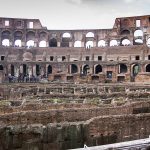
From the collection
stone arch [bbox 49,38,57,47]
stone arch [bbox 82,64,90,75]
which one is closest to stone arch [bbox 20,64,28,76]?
stone arch [bbox 82,64,90,75]

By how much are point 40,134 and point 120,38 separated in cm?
4599

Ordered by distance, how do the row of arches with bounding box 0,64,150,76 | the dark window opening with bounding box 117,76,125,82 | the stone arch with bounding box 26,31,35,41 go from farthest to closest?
the stone arch with bounding box 26,31,35,41, the row of arches with bounding box 0,64,150,76, the dark window opening with bounding box 117,76,125,82

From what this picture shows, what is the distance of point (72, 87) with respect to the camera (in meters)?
29.2

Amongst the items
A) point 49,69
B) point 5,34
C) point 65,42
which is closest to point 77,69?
point 49,69

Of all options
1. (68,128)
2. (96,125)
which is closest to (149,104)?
(96,125)

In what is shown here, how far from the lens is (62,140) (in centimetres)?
875

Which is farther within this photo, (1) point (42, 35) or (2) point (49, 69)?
(1) point (42, 35)

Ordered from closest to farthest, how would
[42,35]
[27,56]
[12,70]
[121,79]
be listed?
1. [121,79]
2. [12,70]
3. [27,56]
4. [42,35]

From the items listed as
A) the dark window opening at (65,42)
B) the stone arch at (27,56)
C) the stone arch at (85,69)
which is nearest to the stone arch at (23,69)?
the stone arch at (27,56)

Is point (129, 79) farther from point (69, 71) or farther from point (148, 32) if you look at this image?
point (148, 32)

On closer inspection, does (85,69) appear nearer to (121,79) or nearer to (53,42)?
(121,79)

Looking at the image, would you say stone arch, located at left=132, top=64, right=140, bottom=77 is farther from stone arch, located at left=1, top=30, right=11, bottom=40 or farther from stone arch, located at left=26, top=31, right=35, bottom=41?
stone arch, located at left=1, top=30, right=11, bottom=40

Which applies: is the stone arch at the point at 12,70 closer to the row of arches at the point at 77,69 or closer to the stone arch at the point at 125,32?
the row of arches at the point at 77,69

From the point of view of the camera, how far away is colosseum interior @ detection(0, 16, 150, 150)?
894 cm
